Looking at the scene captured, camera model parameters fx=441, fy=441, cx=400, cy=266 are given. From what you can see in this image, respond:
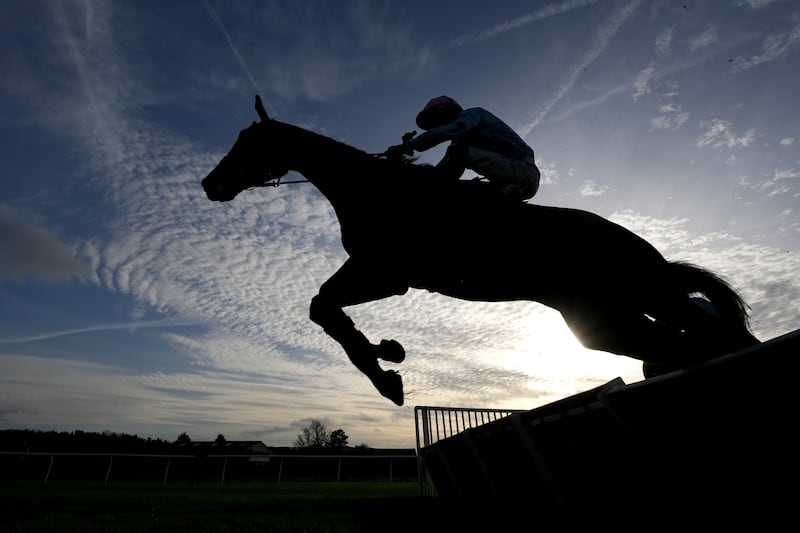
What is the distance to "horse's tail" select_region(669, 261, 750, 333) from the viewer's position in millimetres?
3038

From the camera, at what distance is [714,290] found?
3.10 m

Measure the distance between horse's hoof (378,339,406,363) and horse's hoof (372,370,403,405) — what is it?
0.10m

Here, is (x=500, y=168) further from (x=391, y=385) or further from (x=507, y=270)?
(x=391, y=385)

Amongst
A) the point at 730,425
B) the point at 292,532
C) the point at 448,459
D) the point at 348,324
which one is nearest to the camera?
the point at 730,425

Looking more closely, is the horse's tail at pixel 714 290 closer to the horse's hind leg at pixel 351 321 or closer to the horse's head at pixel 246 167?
the horse's hind leg at pixel 351 321

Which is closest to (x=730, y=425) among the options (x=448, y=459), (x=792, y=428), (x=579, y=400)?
(x=792, y=428)

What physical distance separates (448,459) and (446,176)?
14.9ft

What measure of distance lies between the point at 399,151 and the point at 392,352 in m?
1.48

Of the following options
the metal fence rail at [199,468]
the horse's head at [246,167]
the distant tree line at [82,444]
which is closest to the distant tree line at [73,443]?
the distant tree line at [82,444]

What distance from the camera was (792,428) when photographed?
1418mm

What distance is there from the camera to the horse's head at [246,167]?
3764mm

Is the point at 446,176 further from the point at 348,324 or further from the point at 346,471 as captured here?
the point at 346,471

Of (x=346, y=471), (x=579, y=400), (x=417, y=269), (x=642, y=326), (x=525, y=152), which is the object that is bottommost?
(x=346, y=471)

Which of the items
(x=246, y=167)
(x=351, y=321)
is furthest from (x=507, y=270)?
(x=246, y=167)
